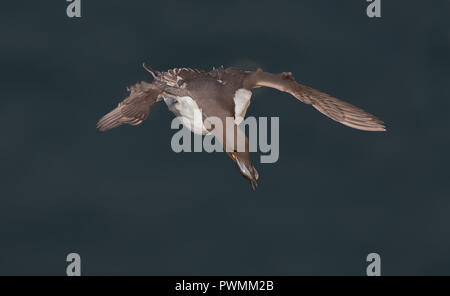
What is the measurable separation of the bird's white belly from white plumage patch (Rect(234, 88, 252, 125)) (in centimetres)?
115

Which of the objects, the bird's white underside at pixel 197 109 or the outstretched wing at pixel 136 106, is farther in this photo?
the bird's white underside at pixel 197 109

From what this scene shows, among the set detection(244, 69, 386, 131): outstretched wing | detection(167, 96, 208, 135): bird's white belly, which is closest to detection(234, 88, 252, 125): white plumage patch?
detection(244, 69, 386, 131): outstretched wing

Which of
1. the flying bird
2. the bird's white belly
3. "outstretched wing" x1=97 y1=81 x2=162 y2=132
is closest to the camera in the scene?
"outstretched wing" x1=97 y1=81 x2=162 y2=132

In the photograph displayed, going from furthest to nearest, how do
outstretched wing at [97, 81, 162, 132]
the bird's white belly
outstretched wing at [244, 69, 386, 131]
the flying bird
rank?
outstretched wing at [244, 69, 386, 131] → the bird's white belly → the flying bird → outstretched wing at [97, 81, 162, 132]

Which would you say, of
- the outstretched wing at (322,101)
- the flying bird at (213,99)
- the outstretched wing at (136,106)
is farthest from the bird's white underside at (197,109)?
the outstretched wing at (136,106)

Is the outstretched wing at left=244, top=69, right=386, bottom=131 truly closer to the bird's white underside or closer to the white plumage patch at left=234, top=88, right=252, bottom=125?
the white plumage patch at left=234, top=88, right=252, bottom=125

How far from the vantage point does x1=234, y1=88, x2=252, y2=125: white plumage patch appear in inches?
1140

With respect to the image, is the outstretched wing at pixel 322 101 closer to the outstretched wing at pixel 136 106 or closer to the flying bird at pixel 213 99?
the flying bird at pixel 213 99

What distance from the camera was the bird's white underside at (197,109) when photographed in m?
28.8

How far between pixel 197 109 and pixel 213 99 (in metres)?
0.60

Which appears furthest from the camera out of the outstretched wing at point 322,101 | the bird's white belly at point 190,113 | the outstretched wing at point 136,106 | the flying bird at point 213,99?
the outstretched wing at point 322,101

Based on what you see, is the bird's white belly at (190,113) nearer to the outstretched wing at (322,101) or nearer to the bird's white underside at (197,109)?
the bird's white underside at (197,109)

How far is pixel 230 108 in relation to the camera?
1128 inches

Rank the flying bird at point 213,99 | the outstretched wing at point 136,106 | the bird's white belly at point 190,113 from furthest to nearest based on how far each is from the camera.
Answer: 1. the bird's white belly at point 190,113
2. the flying bird at point 213,99
3. the outstretched wing at point 136,106
